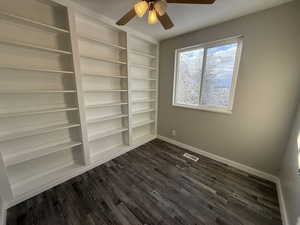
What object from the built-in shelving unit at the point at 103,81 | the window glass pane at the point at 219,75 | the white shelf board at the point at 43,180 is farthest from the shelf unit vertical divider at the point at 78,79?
the window glass pane at the point at 219,75

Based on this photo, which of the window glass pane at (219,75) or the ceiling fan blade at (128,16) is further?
the window glass pane at (219,75)

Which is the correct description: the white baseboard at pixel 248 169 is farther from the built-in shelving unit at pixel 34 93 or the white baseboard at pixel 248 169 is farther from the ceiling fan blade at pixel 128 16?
the ceiling fan blade at pixel 128 16

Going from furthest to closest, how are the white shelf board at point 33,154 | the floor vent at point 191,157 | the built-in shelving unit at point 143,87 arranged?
1. the built-in shelving unit at point 143,87
2. the floor vent at point 191,157
3. the white shelf board at point 33,154

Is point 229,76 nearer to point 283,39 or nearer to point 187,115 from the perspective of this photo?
point 283,39

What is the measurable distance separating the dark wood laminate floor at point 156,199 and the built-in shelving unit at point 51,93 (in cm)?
31

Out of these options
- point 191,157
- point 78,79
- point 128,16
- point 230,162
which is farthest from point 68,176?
point 230,162

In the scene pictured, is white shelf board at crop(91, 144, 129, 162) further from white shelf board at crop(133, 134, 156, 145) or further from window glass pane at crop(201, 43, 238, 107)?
window glass pane at crop(201, 43, 238, 107)

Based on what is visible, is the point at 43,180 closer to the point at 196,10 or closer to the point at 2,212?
the point at 2,212

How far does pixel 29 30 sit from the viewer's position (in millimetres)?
1556

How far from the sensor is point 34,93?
1661mm

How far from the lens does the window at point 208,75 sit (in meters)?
2.13

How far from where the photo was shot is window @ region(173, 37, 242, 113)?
2127mm

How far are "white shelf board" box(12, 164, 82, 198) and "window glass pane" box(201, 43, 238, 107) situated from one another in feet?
8.97

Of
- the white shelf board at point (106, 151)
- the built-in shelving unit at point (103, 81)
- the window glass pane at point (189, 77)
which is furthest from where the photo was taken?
the window glass pane at point (189, 77)
